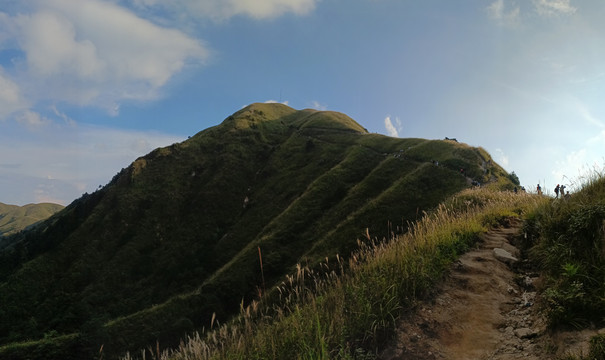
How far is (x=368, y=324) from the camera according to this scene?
16.5 feet

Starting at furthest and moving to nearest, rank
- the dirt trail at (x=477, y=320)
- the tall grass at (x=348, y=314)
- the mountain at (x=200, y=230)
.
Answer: the mountain at (x=200, y=230)
the tall grass at (x=348, y=314)
the dirt trail at (x=477, y=320)

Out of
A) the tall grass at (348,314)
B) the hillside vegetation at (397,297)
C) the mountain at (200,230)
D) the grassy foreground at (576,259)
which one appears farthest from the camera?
the mountain at (200,230)

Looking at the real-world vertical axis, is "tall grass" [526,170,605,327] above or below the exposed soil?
above

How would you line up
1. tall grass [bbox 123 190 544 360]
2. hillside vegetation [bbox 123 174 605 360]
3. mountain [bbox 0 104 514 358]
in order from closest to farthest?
hillside vegetation [bbox 123 174 605 360]
tall grass [bbox 123 190 544 360]
mountain [bbox 0 104 514 358]

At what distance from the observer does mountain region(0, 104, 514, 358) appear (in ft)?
207

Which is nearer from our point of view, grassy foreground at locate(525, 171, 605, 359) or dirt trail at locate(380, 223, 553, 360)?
grassy foreground at locate(525, 171, 605, 359)

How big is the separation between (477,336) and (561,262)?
80.2 inches

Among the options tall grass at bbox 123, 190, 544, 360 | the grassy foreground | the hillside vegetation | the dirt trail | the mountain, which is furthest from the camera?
the mountain

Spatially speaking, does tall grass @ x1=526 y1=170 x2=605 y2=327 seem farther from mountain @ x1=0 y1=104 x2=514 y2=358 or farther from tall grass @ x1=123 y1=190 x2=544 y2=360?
mountain @ x1=0 y1=104 x2=514 y2=358

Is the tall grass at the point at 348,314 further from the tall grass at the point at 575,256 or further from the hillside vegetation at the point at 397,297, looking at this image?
the tall grass at the point at 575,256

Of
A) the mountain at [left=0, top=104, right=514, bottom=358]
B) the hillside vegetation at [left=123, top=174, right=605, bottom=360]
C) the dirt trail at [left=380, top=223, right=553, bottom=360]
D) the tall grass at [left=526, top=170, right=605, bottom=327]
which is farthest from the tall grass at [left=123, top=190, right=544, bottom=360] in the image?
the mountain at [left=0, top=104, right=514, bottom=358]

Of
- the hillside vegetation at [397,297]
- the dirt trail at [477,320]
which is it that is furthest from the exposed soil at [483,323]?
the hillside vegetation at [397,297]

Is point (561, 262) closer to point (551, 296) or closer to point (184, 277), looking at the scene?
point (551, 296)

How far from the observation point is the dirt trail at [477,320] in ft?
14.9
